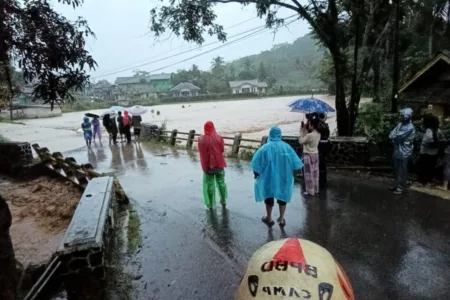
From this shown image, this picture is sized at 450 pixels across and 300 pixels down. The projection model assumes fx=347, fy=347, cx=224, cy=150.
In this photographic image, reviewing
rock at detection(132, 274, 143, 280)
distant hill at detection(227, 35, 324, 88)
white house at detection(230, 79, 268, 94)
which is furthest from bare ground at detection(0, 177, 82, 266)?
white house at detection(230, 79, 268, 94)

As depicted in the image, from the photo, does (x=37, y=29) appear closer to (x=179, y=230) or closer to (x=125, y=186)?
(x=179, y=230)

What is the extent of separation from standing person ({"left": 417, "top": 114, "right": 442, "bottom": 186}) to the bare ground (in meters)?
6.79

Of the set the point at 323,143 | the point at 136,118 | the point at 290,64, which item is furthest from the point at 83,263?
the point at 290,64

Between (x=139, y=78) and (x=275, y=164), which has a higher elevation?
(x=139, y=78)

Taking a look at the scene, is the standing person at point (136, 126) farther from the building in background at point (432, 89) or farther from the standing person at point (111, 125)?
the building in background at point (432, 89)

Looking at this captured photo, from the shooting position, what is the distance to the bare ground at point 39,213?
20.4ft

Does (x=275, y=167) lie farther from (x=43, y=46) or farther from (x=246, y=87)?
(x=246, y=87)

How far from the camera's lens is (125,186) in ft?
28.1

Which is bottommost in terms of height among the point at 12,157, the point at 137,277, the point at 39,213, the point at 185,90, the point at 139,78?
the point at 39,213

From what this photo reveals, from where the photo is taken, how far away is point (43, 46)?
2842 millimetres

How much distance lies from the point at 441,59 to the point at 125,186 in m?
8.81

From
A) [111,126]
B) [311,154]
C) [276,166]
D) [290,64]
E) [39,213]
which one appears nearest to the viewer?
[276,166]

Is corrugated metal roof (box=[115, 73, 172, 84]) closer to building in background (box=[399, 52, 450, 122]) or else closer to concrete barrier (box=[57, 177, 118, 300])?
building in background (box=[399, 52, 450, 122])

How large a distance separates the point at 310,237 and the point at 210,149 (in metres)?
2.07
